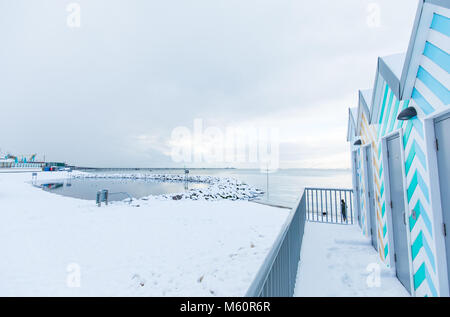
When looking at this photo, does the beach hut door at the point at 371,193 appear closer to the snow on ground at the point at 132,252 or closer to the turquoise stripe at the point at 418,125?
the turquoise stripe at the point at 418,125

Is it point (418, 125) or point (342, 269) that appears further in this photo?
point (342, 269)

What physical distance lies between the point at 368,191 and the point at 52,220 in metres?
11.4

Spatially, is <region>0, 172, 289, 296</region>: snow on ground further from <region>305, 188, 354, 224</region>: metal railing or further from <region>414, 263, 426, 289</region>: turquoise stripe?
<region>414, 263, 426, 289</region>: turquoise stripe

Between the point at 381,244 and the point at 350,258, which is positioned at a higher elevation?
the point at 381,244

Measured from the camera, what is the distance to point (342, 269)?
12.3 ft

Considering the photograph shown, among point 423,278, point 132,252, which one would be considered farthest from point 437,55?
point 132,252

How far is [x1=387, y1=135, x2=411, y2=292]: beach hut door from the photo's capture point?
3225 millimetres

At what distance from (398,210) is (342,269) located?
148 centimetres

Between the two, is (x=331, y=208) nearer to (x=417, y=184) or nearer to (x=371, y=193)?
(x=371, y=193)

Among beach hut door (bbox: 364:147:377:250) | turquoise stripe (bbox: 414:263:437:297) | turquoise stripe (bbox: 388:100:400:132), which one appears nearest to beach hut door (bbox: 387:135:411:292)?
turquoise stripe (bbox: 388:100:400:132)

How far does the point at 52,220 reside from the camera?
8.06 metres

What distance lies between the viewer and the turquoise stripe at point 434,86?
7.02 feet
